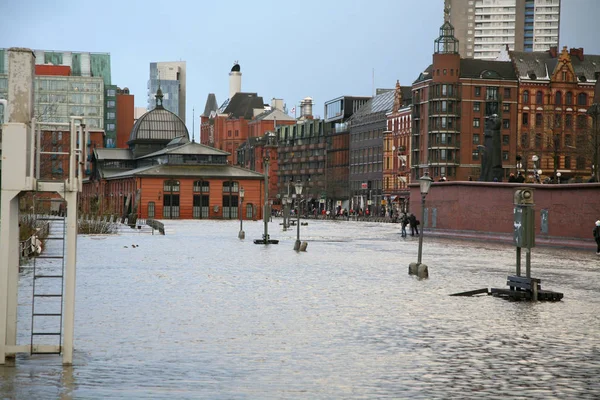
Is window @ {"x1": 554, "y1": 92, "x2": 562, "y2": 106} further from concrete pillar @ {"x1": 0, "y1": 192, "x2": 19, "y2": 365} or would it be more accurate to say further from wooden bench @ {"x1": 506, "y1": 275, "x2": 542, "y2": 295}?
concrete pillar @ {"x1": 0, "y1": 192, "x2": 19, "y2": 365}

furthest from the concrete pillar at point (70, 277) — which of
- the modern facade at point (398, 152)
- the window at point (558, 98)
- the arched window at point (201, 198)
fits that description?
the modern facade at point (398, 152)

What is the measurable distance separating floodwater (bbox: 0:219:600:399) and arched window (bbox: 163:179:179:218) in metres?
115

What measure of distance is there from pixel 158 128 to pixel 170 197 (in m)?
35.6

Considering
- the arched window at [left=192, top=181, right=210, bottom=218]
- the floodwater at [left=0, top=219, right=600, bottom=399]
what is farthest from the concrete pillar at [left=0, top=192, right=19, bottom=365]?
the arched window at [left=192, top=181, right=210, bottom=218]

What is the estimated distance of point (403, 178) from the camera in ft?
581

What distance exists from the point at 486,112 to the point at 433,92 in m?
7.61

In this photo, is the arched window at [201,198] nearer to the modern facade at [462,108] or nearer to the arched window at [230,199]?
the arched window at [230,199]

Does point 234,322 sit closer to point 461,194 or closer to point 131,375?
point 131,375

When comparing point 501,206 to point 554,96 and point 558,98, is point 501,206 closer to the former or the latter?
point 554,96

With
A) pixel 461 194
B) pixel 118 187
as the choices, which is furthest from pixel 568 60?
pixel 461 194

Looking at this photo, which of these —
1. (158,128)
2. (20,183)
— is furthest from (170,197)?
(20,183)

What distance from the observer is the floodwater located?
42.5 feet

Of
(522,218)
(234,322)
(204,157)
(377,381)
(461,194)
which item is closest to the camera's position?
(377,381)

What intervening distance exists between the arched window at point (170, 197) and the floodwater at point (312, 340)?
11540 cm
